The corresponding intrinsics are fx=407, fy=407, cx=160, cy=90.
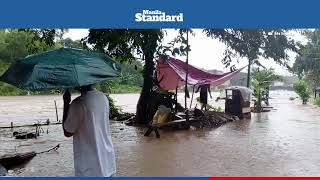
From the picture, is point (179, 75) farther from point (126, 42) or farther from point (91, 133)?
point (91, 133)

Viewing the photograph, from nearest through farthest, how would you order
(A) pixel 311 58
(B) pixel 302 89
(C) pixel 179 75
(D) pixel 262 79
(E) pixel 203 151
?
(E) pixel 203 151, (C) pixel 179 75, (D) pixel 262 79, (A) pixel 311 58, (B) pixel 302 89

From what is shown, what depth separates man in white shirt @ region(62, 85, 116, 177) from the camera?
2.74 m

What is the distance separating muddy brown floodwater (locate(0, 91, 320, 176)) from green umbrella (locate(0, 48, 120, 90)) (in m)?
3.18

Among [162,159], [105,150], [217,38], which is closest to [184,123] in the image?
[217,38]

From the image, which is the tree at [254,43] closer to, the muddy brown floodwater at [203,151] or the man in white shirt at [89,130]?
the muddy brown floodwater at [203,151]

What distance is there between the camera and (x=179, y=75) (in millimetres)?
10891

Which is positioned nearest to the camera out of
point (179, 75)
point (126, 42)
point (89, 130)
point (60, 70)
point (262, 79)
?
point (60, 70)

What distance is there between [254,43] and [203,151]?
5.32 m

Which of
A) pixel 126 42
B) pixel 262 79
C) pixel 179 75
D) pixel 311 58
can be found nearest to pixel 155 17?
pixel 126 42

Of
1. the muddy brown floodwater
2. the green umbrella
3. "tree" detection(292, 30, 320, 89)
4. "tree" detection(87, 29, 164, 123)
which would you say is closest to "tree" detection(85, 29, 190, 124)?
"tree" detection(87, 29, 164, 123)

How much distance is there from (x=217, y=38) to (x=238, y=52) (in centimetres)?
95

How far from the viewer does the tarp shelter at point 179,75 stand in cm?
1110

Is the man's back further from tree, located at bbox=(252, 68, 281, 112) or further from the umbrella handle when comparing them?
tree, located at bbox=(252, 68, 281, 112)

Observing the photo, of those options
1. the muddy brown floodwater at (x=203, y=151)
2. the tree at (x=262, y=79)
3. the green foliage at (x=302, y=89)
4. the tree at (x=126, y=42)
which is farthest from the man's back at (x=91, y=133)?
the green foliage at (x=302, y=89)
